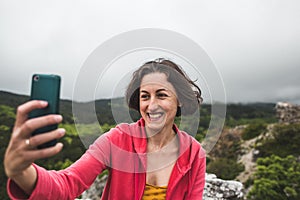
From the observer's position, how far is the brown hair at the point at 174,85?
2029mm

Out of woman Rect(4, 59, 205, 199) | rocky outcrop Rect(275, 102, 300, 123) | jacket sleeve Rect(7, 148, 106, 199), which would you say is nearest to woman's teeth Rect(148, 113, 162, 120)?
woman Rect(4, 59, 205, 199)

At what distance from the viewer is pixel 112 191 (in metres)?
2.14

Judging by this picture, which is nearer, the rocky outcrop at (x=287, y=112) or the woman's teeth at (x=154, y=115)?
the woman's teeth at (x=154, y=115)

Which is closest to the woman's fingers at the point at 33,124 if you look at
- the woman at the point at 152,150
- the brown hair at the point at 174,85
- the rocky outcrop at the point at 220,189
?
the woman at the point at 152,150

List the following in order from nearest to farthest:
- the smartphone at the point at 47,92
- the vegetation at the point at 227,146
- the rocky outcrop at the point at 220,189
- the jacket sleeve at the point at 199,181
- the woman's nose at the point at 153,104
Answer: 1. the smartphone at the point at 47,92
2. the woman's nose at the point at 153,104
3. the vegetation at the point at 227,146
4. the jacket sleeve at the point at 199,181
5. the rocky outcrop at the point at 220,189

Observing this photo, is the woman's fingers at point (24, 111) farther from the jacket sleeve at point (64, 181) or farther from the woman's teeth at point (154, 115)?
the woman's teeth at point (154, 115)

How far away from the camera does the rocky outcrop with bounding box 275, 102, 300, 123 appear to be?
Result: 16.7 m

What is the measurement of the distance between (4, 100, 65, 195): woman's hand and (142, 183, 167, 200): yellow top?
44.4 inches

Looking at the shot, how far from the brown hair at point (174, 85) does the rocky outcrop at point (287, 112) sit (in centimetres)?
1565

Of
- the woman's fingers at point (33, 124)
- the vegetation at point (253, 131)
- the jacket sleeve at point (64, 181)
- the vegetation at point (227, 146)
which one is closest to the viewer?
the woman's fingers at point (33, 124)

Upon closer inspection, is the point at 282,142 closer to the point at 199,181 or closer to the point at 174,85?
the point at 199,181

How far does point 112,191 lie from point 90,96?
688mm

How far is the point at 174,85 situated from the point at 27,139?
1.16 meters

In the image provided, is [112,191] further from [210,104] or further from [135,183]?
[210,104]
